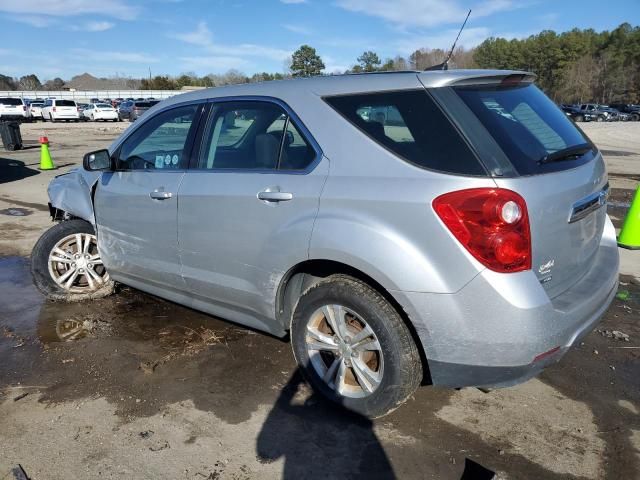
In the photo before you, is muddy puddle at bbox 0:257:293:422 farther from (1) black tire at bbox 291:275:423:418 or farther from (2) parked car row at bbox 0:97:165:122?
(2) parked car row at bbox 0:97:165:122

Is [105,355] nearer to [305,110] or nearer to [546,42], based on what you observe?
[305,110]

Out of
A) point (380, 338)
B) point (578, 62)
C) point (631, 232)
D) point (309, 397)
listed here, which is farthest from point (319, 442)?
point (578, 62)

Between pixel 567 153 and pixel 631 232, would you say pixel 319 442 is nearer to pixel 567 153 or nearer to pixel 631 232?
pixel 567 153

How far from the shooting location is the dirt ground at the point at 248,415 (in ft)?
8.27

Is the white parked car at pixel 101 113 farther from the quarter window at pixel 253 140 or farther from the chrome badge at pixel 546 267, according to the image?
the chrome badge at pixel 546 267

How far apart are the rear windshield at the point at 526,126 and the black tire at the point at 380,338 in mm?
944

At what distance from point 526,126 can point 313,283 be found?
1.43 meters

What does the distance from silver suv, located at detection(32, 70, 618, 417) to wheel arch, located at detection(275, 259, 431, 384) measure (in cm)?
1

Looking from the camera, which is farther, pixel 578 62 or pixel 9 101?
pixel 578 62

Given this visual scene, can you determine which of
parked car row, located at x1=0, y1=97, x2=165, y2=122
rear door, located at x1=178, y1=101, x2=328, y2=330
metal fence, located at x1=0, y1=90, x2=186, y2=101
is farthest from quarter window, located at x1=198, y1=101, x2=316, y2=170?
metal fence, located at x1=0, y1=90, x2=186, y2=101

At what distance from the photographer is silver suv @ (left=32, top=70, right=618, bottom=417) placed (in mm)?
2307

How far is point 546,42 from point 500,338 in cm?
9280

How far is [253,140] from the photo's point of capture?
3195 millimetres

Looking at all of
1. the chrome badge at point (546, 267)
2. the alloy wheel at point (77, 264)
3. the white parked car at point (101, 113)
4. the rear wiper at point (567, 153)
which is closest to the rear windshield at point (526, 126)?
the rear wiper at point (567, 153)
